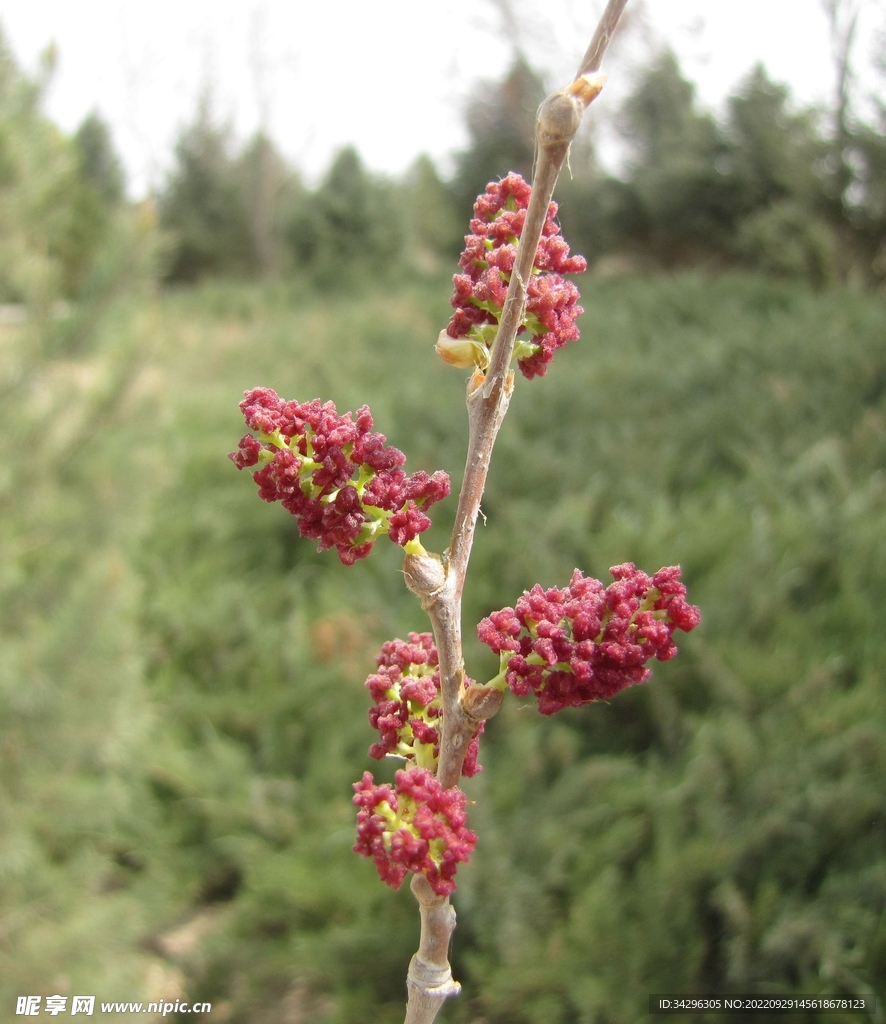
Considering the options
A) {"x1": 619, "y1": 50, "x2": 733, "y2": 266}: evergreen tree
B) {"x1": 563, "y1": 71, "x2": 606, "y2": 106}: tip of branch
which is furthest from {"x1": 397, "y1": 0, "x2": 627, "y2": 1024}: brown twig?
{"x1": 619, "y1": 50, "x2": 733, "y2": 266}: evergreen tree

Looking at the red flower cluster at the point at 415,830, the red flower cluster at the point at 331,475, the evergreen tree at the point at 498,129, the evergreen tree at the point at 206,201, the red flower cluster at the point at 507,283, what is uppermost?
the evergreen tree at the point at 206,201

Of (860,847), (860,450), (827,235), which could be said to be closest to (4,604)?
(860,847)

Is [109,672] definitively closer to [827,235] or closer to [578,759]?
[578,759]

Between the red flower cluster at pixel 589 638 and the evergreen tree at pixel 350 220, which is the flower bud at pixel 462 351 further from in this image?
the evergreen tree at pixel 350 220

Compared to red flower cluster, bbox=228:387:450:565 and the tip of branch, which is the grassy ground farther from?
the tip of branch

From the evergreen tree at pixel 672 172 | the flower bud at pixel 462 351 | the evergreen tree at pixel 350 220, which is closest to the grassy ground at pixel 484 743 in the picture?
the flower bud at pixel 462 351

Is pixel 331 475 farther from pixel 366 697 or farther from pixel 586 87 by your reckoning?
pixel 366 697
